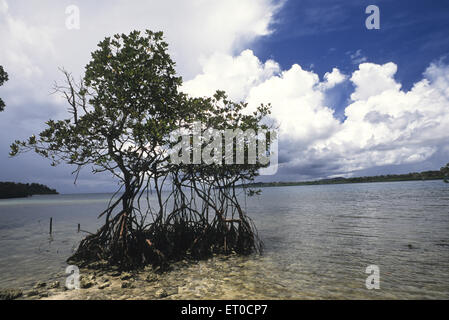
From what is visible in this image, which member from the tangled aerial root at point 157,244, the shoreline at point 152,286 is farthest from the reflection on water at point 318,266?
the tangled aerial root at point 157,244

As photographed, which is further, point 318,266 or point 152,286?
point 318,266

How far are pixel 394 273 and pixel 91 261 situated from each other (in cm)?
1202

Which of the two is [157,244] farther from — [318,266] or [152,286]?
[318,266]

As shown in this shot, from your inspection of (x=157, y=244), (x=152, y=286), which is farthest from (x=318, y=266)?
(x=157, y=244)

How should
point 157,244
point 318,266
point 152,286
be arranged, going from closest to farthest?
point 152,286, point 318,266, point 157,244

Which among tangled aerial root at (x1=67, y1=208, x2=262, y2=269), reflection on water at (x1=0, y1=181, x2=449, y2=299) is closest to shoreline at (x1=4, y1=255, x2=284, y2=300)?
reflection on water at (x1=0, y1=181, x2=449, y2=299)

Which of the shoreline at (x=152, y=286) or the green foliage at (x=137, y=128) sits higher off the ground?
the green foliage at (x=137, y=128)

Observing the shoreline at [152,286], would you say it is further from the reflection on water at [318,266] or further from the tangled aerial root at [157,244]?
the tangled aerial root at [157,244]

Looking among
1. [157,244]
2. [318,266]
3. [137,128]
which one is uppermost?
[137,128]

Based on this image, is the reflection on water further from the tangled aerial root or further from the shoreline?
the tangled aerial root

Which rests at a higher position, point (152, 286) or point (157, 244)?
point (157, 244)

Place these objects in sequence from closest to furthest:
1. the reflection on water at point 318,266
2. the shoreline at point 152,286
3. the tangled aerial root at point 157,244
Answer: the shoreline at point 152,286 → the reflection on water at point 318,266 → the tangled aerial root at point 157,244
